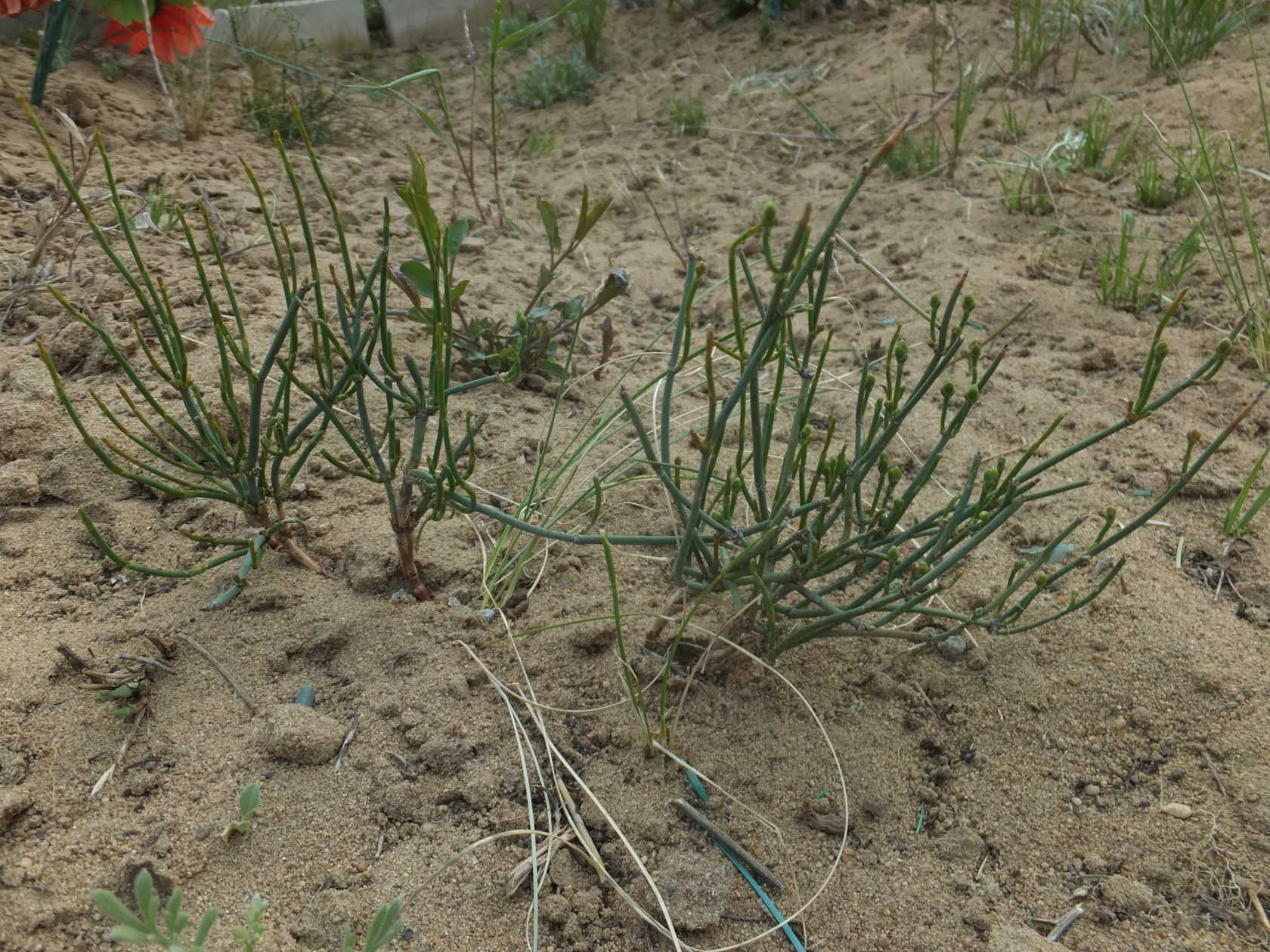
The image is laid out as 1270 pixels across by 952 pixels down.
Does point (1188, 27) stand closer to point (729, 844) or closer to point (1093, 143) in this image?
point (1093, 143)

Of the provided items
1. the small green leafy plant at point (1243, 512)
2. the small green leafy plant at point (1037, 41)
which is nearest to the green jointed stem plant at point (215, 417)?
the small green leafy plant at point (1243, 512)

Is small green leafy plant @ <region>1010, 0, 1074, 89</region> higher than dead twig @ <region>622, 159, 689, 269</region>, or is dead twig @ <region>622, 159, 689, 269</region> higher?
small green leafy plant @ <region>1010, 0, 1074, 89</region>

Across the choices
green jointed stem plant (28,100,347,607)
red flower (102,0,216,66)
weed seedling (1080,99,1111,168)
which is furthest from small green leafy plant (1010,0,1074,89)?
green jointed stem plant (28,100,347,607)

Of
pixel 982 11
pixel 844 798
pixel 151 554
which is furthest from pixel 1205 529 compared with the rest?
pixel 982 11

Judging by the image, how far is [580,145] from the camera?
3566mm

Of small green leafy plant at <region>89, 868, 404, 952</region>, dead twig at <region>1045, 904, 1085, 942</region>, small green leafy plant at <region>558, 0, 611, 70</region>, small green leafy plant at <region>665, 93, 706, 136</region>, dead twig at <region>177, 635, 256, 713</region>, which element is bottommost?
dead twig at <region>1045, 904, 1085, 942</region>

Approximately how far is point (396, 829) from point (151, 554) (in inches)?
25.5

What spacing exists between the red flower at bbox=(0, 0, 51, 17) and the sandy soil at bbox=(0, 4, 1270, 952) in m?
0.84

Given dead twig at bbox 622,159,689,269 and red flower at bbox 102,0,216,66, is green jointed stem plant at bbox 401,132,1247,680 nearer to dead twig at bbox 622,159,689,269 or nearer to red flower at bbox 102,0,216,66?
dead twig at bbox 622,159,689,269

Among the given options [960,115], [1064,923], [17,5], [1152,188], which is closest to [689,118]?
[960,115]

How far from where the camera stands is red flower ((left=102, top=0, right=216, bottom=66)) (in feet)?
9.53

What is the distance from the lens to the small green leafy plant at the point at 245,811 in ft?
3.87

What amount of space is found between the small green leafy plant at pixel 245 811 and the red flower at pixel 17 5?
2.42 metres

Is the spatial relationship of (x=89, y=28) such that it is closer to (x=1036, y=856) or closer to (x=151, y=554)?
(x=151, y=554)
